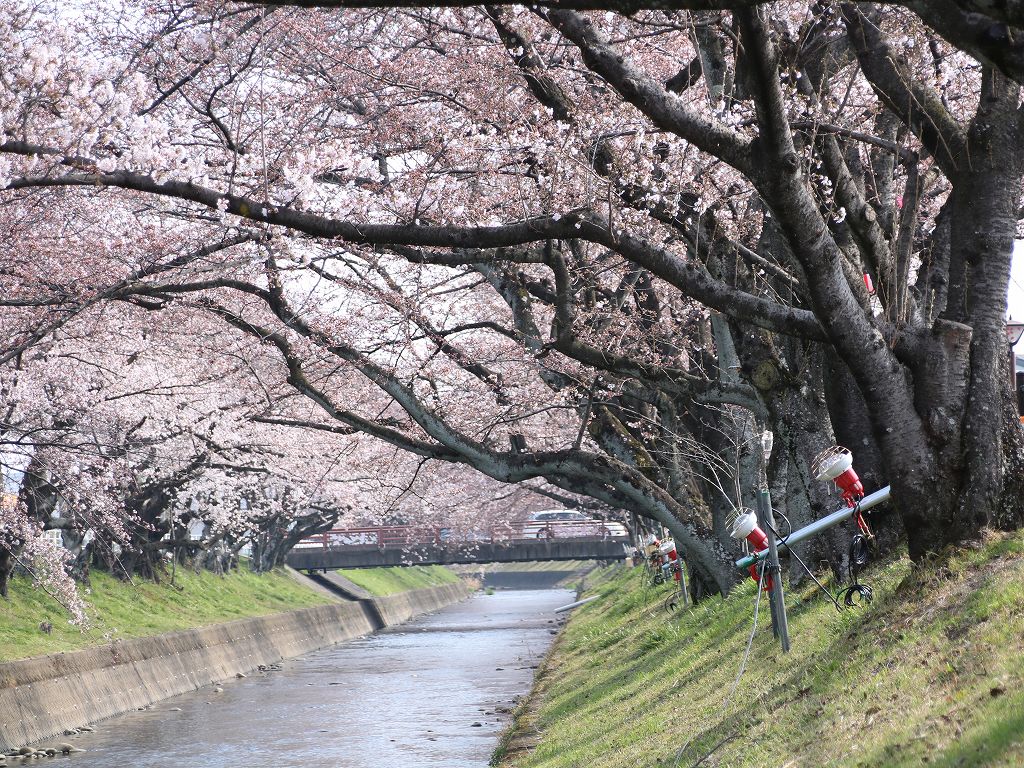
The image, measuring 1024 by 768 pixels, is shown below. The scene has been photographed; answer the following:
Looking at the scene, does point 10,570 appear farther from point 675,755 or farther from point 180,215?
point 675,755

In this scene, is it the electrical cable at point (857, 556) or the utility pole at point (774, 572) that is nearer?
the utility pole at point (774, 572)

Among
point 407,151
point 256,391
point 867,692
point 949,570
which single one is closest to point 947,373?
point 949,570

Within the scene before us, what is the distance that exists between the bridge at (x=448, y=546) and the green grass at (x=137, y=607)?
395 inches

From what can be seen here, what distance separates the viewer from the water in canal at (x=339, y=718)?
15.1 meters

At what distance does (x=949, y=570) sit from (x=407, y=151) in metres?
7.91

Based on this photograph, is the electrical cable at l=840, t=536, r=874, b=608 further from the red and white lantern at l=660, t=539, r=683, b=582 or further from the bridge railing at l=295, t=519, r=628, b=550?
the bridge railing at l=295, t=519, r=628, b=550

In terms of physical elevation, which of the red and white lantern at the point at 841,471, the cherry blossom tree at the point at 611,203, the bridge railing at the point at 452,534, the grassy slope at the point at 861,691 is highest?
the cherry blossom tree at the point at 611,203

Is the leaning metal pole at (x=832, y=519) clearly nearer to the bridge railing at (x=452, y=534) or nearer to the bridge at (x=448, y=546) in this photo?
the bridge railing at (x=452, y=534)

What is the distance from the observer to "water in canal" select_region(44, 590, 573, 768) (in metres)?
15.1

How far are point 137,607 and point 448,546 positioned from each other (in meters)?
29.8

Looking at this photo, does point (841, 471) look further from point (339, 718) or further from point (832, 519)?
point (339, 718)

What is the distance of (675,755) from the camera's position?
6891mm

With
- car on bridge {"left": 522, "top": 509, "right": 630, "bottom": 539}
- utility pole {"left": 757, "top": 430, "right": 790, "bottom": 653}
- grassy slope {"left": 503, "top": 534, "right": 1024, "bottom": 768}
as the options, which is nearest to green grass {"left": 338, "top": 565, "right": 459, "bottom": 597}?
car on bridge {"left": 522, "top": 509, "right": 630, "bottom": 539}

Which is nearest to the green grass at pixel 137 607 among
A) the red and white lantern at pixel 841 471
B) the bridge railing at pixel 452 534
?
the bridge railing at pixel 452 534
